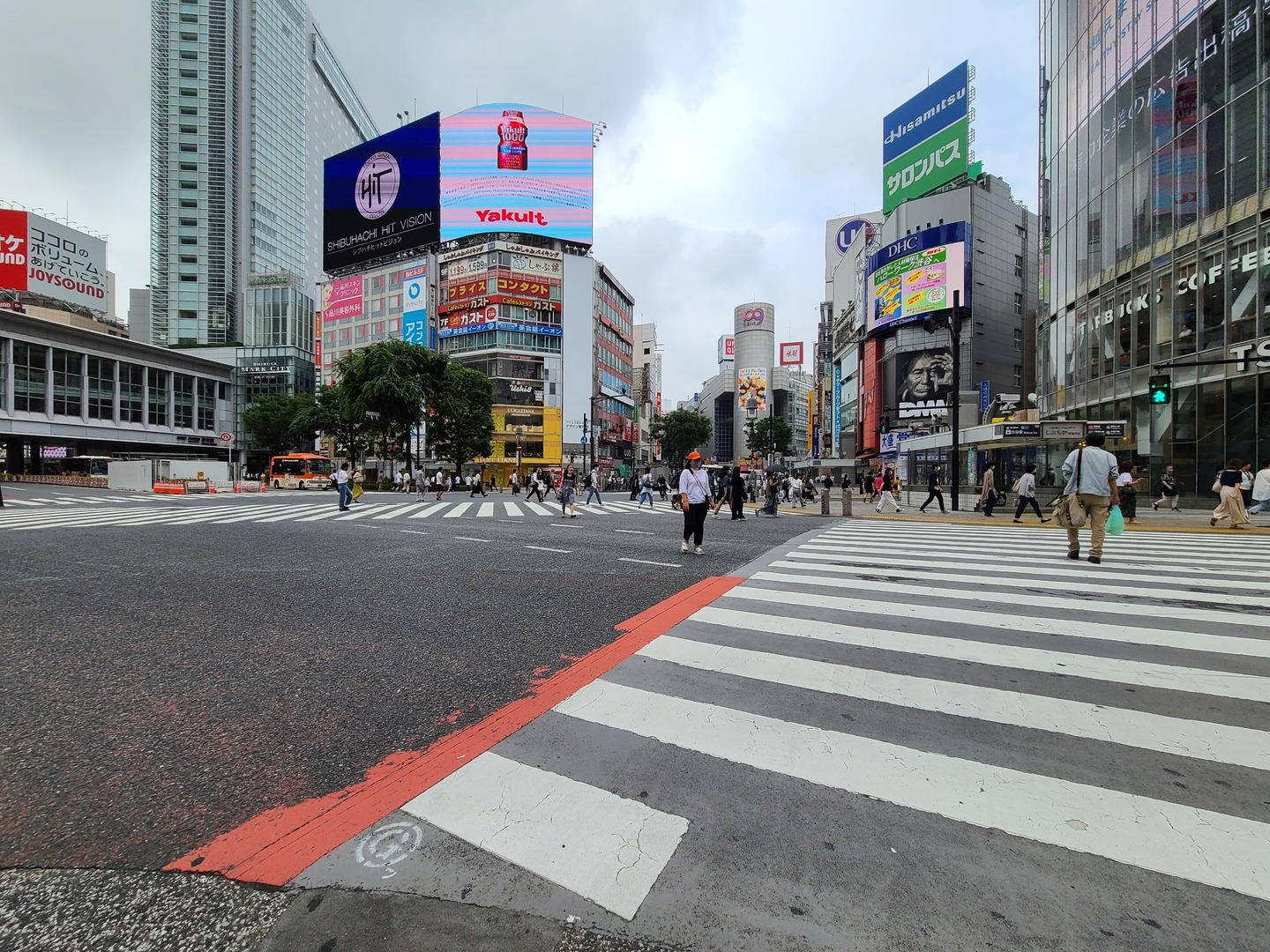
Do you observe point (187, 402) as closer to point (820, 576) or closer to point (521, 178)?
point (521, 178)

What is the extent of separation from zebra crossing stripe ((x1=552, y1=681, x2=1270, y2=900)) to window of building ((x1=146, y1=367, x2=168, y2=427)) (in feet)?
227

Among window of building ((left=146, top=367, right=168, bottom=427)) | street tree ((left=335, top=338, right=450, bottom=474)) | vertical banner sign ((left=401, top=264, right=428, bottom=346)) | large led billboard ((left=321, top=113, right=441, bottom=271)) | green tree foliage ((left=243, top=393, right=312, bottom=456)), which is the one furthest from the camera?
large led billboard ((left=321, top=113, right=441, bottom=271))

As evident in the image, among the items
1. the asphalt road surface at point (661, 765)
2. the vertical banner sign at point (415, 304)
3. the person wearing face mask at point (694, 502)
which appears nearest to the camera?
the asphalt road surface at point (661, 765)

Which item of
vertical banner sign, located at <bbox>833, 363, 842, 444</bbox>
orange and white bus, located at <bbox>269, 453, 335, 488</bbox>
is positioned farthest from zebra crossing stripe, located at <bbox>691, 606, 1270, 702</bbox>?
vertical banner sign, located at <bbox>833, 363, 842, 444</bbox>

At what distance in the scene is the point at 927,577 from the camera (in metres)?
7.24

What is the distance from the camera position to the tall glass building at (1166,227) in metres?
18.0

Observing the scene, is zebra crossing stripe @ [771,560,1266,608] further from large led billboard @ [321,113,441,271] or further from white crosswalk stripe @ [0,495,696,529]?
large led billboard @ [321,113,441,271]

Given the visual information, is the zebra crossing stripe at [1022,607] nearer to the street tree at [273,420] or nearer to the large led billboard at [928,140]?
the large led billboard at [928,140]

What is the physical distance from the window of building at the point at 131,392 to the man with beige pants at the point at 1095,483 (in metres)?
67.7

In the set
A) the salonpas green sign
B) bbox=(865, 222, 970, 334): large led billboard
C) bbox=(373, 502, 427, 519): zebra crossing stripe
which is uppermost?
the salonpas green sign

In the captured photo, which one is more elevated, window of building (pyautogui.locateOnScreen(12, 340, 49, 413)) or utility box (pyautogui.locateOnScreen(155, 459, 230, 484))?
window of building (pyautogui.locateOnScreen(12, 340, 49, 413))

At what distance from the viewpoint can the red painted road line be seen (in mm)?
1968

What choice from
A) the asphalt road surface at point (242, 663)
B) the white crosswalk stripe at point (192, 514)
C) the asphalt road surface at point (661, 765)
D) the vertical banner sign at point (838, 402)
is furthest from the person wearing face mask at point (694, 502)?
the vertical banner sign at point (838, 402)

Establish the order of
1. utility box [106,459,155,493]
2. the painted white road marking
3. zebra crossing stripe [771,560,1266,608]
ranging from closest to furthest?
the painted white road marking
zebra crossing stripe [771,560,1266,608]
utility box [106,459,155,493]
